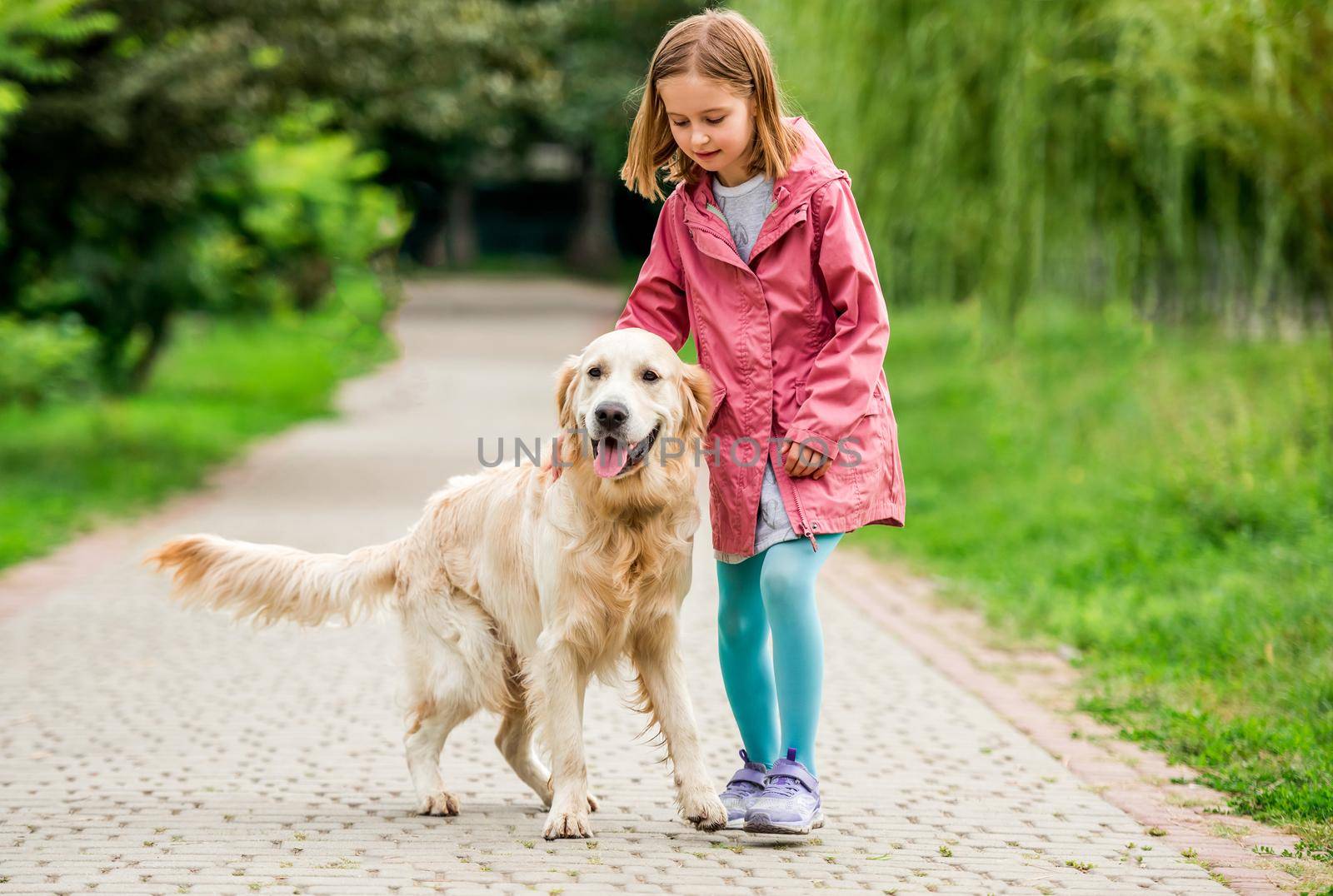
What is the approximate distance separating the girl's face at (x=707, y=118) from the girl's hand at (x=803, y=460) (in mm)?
827

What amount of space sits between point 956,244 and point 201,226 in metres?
7.39

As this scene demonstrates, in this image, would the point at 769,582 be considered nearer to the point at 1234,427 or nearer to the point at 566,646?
the point at 566,646

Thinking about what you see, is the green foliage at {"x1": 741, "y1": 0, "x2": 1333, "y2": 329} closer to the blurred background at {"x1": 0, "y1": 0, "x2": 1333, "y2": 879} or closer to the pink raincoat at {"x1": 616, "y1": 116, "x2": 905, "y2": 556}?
the blurred background at {"x1": 0, "y1": 0, "x2": 1333, "y2": 879}

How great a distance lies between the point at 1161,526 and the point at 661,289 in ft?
17.6

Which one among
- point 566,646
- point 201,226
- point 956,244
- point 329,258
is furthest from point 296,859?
point 329,258

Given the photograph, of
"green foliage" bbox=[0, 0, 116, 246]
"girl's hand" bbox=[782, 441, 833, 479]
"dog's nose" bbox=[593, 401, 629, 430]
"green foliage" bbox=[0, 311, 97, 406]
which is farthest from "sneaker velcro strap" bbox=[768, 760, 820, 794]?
"green foliage" bbox=[0, 311, 97, 406]

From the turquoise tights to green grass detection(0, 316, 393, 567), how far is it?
20.9 feet

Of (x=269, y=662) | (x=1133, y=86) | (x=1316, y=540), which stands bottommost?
(x=269, y=662)

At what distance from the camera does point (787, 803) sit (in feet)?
13.3

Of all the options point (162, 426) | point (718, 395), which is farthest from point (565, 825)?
point (162, 426)

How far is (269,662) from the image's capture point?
699cm

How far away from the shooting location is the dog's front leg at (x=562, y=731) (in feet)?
13.6

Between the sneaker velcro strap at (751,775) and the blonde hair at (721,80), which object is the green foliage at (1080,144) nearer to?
the blonde hair at (721,80)

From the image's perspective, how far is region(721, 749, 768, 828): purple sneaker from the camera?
4.32 m
